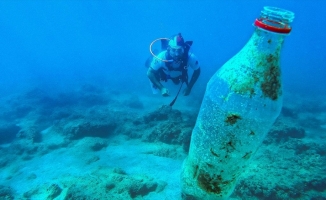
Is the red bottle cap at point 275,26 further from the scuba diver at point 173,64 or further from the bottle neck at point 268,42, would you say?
the scuba diver at point 173,64

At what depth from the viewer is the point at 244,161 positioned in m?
1.96

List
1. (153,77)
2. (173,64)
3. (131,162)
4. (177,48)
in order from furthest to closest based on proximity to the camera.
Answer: (153,77), (173,64), (177,48), (131,162)

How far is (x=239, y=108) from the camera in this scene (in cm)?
177

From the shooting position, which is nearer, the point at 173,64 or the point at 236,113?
the point at 236,113

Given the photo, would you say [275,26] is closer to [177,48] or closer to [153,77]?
[177,48]

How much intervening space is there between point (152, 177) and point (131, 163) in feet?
3.01

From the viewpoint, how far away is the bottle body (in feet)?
5.42

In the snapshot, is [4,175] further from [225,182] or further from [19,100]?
[19,100]

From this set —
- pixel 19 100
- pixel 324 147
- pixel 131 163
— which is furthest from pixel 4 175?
pixel 19 100

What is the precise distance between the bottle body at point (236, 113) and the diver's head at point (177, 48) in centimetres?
397

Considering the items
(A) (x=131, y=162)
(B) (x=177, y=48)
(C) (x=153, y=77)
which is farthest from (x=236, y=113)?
(C) (x=153, y=77)

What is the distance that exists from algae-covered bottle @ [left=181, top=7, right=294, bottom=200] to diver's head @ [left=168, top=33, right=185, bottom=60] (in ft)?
13.1

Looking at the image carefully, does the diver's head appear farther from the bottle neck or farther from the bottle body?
the bottle neck

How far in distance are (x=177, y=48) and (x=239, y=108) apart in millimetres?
4385
